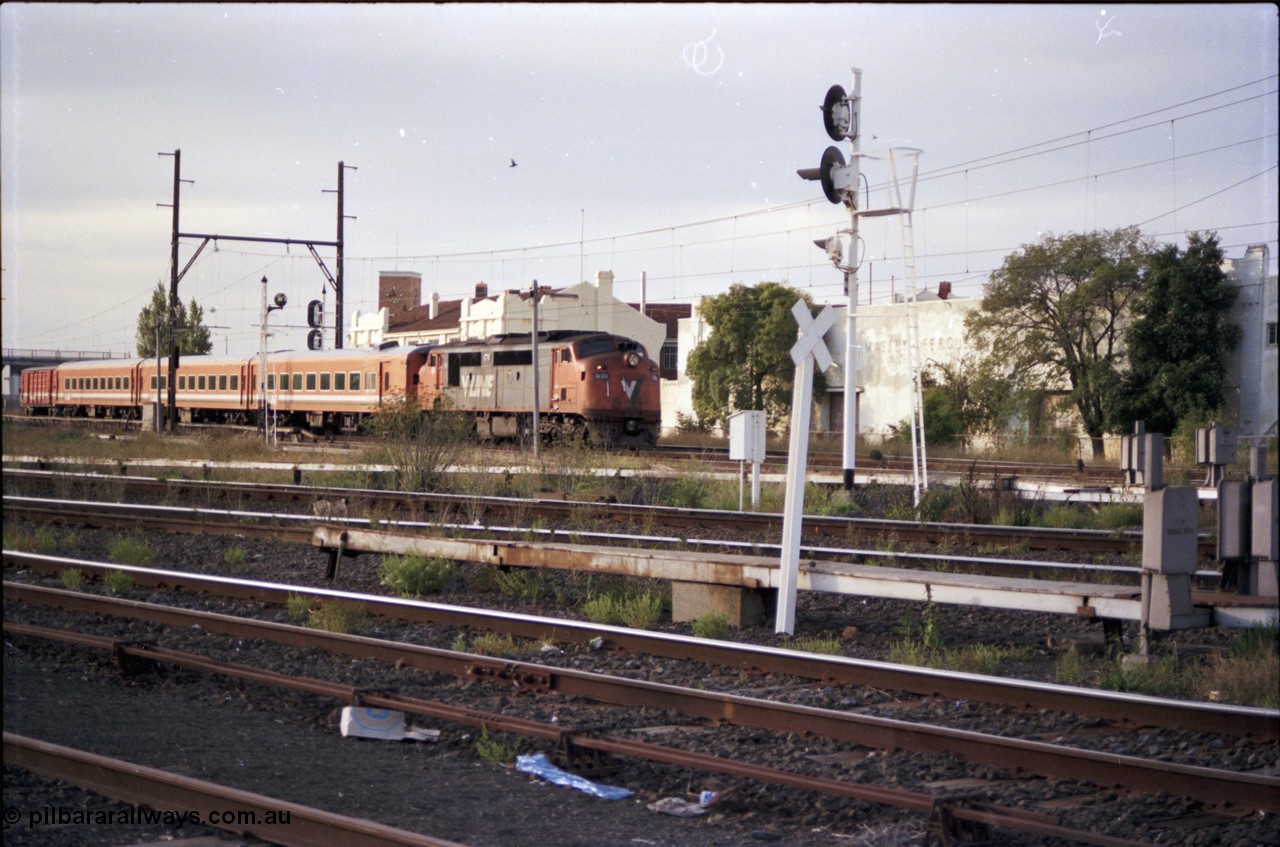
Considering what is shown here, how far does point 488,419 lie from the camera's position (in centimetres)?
3341

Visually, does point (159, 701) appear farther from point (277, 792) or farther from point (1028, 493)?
point (1028, 493)

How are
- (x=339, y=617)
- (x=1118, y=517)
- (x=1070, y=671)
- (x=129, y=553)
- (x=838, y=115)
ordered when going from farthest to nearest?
(x=838, y=115), (x=1118, y=517), (x=129, y=553), (x=339, y=617), (x=1070, y=671)

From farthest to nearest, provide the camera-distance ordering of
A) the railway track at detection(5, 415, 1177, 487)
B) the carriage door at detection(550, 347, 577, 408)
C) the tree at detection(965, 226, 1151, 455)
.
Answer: the tree at detection(965, 226, 1151, 455), the carriage door at detection(550, 347, 577, 408), the railway track at detection(5, 415, 1177, 487)

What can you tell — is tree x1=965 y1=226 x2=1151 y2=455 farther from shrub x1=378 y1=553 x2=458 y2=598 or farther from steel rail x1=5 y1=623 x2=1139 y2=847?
steel rail x1=5 y1=623 x2=1139 y2=847

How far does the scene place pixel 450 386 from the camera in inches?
1351

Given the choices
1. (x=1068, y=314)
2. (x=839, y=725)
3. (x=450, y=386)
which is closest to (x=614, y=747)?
(x=839, y=725)

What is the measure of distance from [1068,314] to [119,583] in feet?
105

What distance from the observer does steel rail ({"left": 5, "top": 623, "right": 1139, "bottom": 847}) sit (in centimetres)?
505

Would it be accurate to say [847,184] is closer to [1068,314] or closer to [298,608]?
[298,608]

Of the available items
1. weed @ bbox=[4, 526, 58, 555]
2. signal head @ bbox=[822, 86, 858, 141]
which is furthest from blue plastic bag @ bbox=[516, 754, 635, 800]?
signal head @ bbox=[822, 86, 858, 141]

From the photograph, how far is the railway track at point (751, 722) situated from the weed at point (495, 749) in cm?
9

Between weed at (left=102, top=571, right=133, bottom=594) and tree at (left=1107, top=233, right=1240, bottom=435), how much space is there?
29249 mm

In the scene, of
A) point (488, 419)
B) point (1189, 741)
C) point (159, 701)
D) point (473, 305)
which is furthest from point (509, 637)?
point (473, 305)

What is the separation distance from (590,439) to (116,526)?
14286 millimetres
